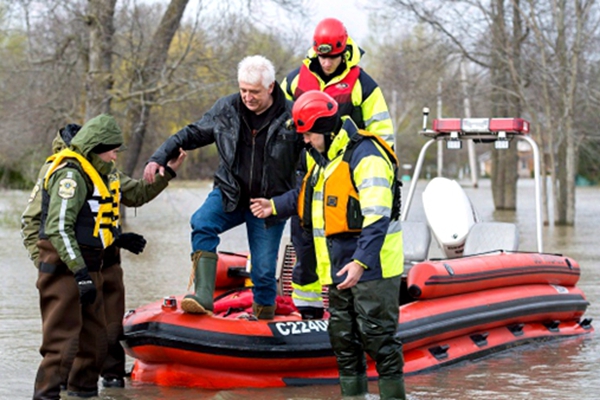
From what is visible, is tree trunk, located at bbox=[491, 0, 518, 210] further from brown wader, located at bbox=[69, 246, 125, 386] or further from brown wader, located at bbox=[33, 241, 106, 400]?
brown wader, located at bbox=[33, 241, 106, 400]

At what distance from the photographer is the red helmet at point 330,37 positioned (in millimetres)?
6195

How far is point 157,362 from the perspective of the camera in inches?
259

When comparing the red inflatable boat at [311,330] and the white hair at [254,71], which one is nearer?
the white hair at [254,71]

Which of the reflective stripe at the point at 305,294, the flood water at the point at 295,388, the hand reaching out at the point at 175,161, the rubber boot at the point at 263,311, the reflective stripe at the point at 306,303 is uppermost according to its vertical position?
the hand reaching out at the point at 175,161

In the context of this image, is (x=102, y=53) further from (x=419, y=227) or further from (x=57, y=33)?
(x=419, y=227)

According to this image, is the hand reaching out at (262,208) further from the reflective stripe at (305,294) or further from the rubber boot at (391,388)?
the rubber boot at (391,388)

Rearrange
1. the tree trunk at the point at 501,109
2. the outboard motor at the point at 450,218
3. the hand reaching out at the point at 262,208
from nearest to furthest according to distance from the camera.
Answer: the hand reaching out at the point at 262,208
the outboard motor at the point at 450,218
the tree trunk at the point at 501,109

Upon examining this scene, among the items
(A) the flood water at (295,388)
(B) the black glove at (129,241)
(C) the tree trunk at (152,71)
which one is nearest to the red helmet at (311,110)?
(B) the black glove at (129,241)

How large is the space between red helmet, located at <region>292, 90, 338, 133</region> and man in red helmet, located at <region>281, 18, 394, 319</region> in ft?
2.18

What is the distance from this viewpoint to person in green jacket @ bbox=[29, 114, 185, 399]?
5695mm

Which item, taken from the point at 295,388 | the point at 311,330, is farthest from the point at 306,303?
the point at 295,388

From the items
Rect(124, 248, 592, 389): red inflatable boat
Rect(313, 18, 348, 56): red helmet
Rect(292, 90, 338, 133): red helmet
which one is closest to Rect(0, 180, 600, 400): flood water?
Rect(124, 248, 592, 389): red inflatable boat

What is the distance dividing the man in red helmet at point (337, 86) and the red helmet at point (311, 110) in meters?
0.67

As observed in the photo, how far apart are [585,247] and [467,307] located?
9798 millimetres
